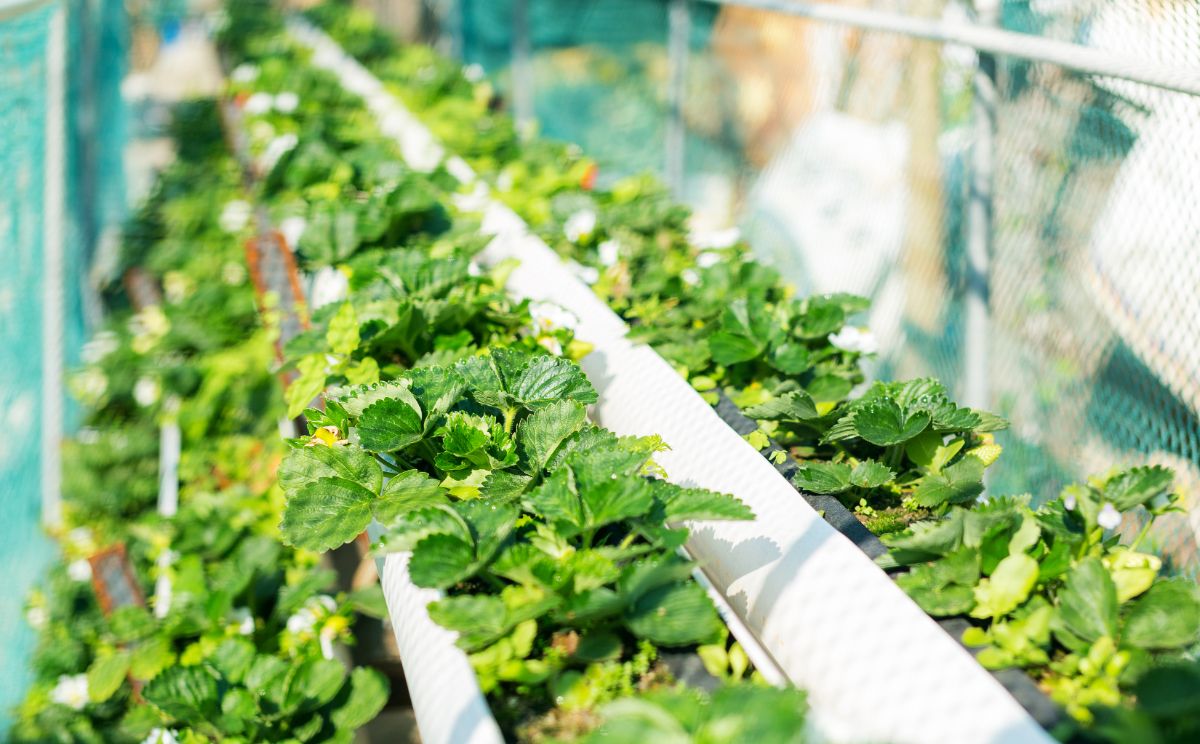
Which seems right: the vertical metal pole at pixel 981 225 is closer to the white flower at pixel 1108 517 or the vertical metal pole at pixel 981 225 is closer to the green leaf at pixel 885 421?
the green leaf at pixel 885 421

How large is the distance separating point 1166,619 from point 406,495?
111 centimetres

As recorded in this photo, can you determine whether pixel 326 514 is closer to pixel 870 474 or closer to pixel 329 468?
pixel 329 468

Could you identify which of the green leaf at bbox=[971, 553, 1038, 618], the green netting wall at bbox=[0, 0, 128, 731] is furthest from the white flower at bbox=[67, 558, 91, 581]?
the green leaf at bbox=[971, 553, 1038, 618]

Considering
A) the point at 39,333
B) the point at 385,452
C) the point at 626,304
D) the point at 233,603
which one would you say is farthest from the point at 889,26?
the point at 39,333

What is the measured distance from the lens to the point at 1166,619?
1.32 metres

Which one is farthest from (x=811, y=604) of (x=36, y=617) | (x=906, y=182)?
(x=36, y=617)

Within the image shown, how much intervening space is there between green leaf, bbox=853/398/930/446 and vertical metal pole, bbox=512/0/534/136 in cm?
465

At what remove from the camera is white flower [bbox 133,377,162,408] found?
459 cm

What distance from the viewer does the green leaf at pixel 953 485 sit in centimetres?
171

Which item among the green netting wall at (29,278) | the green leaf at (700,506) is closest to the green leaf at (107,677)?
the green netting wall at (29,278)

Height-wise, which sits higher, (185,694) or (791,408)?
(791,408)

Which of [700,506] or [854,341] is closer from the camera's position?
[700,506]

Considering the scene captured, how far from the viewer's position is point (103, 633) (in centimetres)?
336

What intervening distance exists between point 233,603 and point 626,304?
125 centimetres
